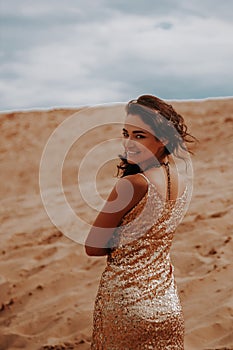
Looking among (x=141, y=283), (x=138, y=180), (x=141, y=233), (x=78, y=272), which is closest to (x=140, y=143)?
(x=138, y=180)

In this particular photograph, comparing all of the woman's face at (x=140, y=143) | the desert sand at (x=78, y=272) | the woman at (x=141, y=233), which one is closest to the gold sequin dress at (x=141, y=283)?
the woman at (x=141, y=233)

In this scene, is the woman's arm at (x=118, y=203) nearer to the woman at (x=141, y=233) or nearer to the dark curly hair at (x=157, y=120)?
the woman at (x=141, y=233)

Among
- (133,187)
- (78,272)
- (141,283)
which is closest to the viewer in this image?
(133,187)

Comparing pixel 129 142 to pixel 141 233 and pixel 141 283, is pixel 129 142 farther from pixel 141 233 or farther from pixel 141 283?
pixel 141 283

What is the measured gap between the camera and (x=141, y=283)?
9.88 feet

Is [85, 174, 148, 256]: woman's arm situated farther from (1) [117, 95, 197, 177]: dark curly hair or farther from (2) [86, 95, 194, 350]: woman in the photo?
(1) [117, 95, 197, 177]: dark curly hair

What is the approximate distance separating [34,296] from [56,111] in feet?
43.3

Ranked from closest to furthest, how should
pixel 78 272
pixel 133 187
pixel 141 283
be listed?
pixel 133 187
pixel 141 283
pixel 78 272

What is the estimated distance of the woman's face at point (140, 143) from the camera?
293cm

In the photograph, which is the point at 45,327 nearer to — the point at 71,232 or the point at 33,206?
the point at 71,232

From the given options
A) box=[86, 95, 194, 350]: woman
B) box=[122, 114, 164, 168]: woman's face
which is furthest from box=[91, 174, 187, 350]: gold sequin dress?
box=[122, 114, 164, 168]: woman's face

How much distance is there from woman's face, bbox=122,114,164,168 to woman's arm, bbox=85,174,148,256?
0.31ft

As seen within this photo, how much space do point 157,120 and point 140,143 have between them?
0.13 m

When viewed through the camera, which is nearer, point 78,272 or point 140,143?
point 140,143
